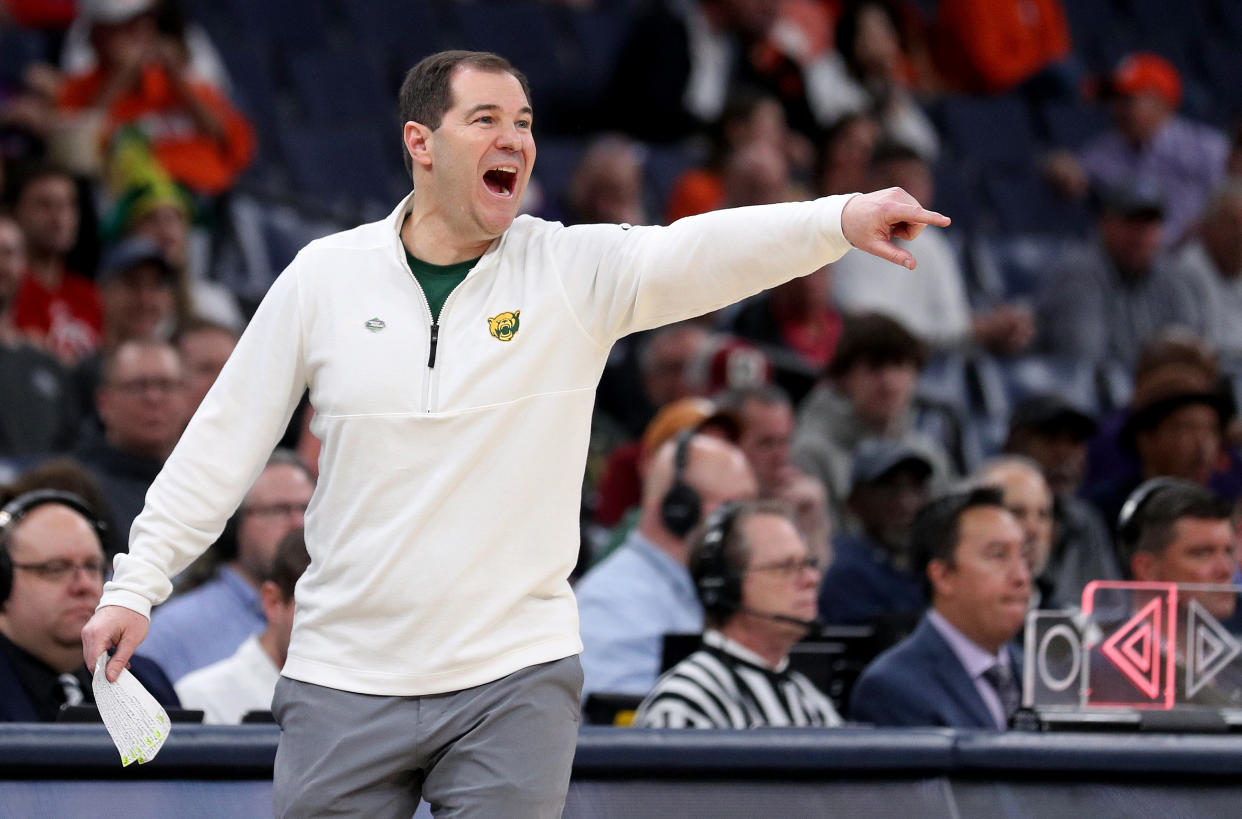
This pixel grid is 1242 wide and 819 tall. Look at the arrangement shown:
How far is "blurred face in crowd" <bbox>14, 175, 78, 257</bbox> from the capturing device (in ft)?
22.8

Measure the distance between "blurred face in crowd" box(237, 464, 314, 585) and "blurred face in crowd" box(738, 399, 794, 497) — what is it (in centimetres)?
186

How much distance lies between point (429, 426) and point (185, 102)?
17.9 feet

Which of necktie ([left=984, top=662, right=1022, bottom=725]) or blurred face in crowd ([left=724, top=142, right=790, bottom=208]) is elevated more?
blurred face in crowd ([left=724, top=142, right=790, bottom=208])

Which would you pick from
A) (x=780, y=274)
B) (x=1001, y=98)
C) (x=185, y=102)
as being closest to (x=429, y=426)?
(x=780, y=274)

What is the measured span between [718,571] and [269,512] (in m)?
1.29

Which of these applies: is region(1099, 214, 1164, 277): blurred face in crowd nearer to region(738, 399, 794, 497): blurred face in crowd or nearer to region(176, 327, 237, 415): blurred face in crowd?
region(738, 399, 794, 497): blurred face in crowd

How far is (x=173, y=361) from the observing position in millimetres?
5871

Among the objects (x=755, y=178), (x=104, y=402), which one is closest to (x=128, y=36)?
(x=104, y=402)

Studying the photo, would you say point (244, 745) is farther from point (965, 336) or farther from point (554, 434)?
point (965, 336)

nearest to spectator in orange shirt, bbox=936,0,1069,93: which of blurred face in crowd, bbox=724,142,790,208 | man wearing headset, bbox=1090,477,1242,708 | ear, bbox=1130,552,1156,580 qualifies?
blurred face in crowd, bbox=724,142,790,208

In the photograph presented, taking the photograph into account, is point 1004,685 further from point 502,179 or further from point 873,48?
point 873,48

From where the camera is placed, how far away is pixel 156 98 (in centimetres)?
784

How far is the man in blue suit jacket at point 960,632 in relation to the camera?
439cm

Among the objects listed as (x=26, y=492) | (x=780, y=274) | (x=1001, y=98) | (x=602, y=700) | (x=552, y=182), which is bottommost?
(x=602, y=700)
